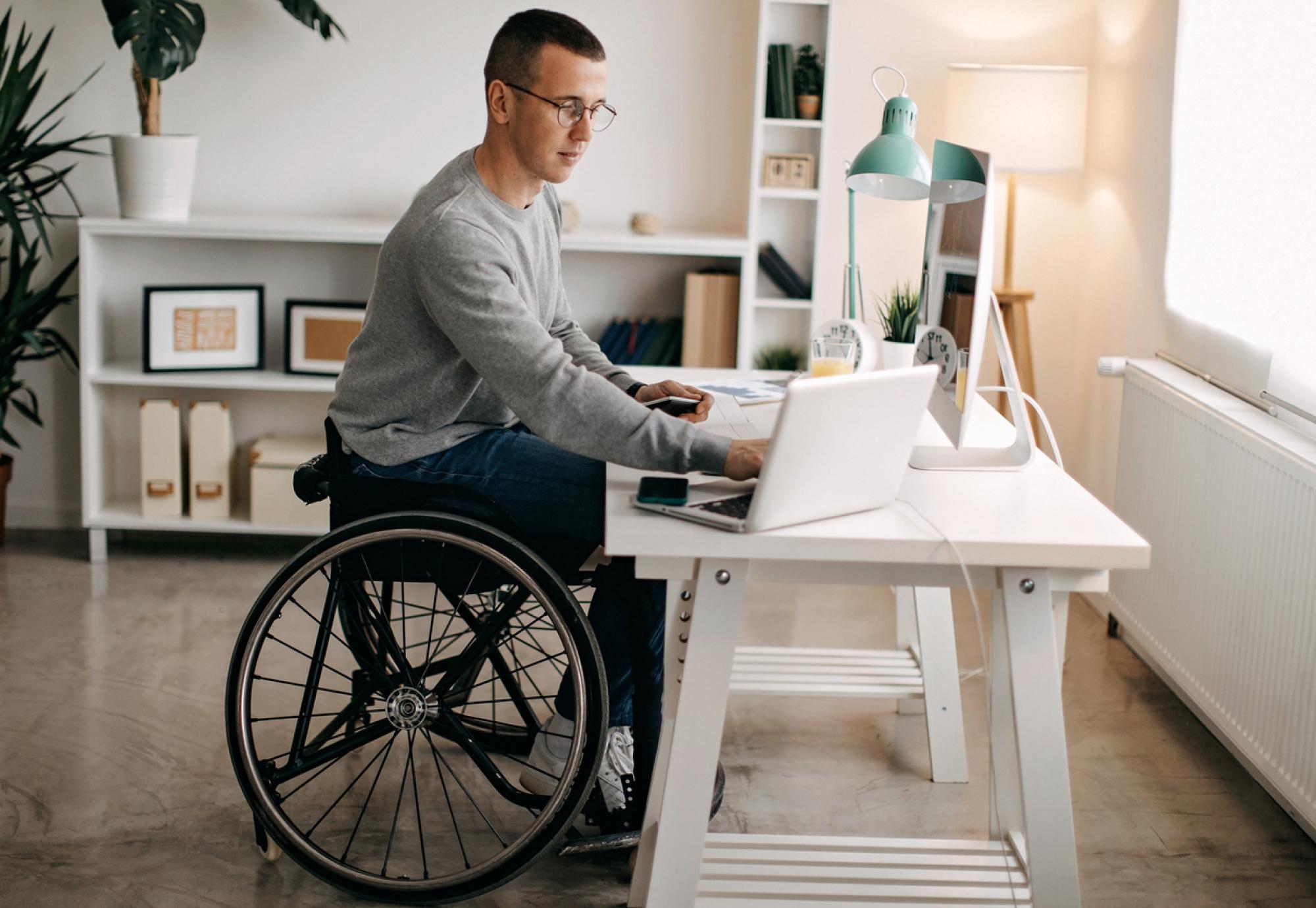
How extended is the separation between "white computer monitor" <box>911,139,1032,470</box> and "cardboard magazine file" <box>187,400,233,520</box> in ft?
7.54

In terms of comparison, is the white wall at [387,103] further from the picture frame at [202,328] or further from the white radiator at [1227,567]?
the white radiator at [1227,567]

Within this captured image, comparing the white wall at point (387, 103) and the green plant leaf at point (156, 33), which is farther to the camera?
the white wall at point (387, 103)

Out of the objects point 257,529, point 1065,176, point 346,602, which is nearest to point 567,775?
point 346,602

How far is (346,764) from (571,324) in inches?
37.1

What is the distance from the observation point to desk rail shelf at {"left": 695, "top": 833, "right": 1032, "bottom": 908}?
1867 mm

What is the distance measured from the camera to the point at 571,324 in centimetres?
252

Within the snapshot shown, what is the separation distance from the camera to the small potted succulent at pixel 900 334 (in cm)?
257

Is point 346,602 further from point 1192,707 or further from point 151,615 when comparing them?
point 1192,707

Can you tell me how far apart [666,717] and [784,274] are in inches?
85.5

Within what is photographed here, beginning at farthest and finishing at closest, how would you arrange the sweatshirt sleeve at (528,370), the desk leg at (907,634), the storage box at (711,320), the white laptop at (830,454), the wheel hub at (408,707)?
the storage box at (711,320), the desk leg at (907,634), the wheel hub at (408,707), the sweatshirt sleeve at (528,370), the white laptop at (830,454)

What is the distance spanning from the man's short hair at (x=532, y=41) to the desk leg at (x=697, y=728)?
2.75ft

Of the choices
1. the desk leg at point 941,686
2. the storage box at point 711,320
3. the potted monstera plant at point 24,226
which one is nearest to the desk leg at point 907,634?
the desk leg at point 941,686

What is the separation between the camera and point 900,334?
2.64 meters

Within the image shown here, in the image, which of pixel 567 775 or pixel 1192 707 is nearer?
pixel 567 775
